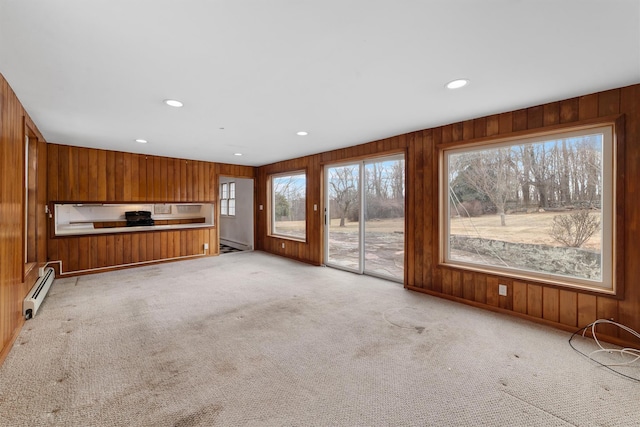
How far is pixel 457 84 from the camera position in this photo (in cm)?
230

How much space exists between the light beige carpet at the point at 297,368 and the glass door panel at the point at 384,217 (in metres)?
0.95

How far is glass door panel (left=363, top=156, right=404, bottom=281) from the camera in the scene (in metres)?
4.18

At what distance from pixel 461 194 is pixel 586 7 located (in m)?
2.25

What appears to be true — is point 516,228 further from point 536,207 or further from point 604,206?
point 604,206

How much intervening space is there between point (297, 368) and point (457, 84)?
2.60m

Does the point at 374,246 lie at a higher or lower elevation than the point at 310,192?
lower

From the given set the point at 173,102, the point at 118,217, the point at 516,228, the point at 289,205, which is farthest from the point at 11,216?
the point at 516,228

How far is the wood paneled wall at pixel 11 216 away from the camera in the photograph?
2.21 m

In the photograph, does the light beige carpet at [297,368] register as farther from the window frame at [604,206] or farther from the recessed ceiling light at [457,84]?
the recessed ceiling light at [457,84]

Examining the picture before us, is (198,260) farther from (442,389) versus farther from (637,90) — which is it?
(637,90)

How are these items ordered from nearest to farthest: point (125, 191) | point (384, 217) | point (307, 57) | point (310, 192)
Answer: point (307, 57)
point (384, 217)
point (125, 191)
point (310, 192)

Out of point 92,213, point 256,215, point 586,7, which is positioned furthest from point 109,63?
point 256,215

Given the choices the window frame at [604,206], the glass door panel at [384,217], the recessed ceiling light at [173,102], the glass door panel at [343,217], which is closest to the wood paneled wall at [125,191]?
the glass door panel at [343,217]

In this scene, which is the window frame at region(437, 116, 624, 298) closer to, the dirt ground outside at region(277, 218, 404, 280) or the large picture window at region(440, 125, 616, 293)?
the large picture window at region(440, 125, 616, 293)
